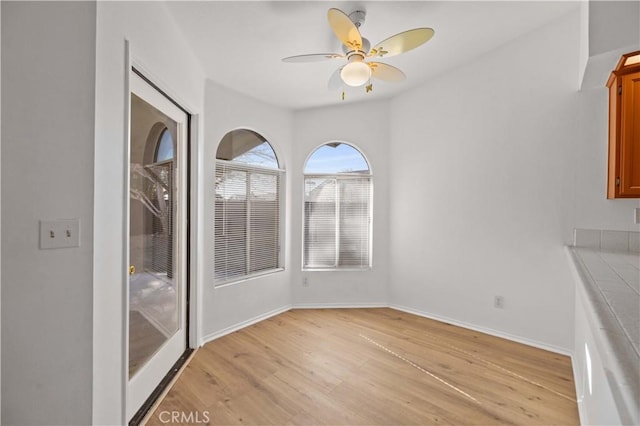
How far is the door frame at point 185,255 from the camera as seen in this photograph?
4.95 ft

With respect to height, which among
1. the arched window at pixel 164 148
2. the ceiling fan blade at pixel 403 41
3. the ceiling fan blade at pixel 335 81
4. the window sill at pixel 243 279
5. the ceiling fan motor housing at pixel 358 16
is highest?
the ceiling fan motor housing at pixel 358 16

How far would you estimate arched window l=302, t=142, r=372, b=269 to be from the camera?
150 inches

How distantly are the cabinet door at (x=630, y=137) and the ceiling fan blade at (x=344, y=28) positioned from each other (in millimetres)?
1811

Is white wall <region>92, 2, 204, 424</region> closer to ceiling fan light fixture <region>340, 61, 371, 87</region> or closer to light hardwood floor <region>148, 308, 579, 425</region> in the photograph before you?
light hardwood floor <region>148, 308, 579, 425</region>

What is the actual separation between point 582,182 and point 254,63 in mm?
2982

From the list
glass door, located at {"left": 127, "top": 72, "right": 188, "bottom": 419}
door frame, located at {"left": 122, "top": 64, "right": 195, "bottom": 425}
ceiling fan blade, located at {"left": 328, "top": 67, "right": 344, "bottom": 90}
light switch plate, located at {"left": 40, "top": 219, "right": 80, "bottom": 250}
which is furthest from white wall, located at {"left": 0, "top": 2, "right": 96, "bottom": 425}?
ceiling fan blade, located at {"left": 328, "top": 67, "right": 344, "bottom": 90}

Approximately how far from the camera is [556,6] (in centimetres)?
221

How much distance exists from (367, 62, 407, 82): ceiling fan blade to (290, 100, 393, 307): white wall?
1503 millimetres

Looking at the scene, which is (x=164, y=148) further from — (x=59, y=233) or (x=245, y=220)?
(x=245, y=220)

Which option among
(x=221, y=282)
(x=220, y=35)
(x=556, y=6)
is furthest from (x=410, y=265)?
(x=220, y=35)

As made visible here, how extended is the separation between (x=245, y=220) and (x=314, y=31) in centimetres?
205

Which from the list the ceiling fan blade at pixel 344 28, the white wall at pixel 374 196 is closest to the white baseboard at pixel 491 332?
the white wall at pixel 374 196

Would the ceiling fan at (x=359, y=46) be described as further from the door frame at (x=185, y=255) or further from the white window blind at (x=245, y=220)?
the white window blind at (x=245, y=220)

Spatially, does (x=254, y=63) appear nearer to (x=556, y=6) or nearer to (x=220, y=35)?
(x=220, y=35)
